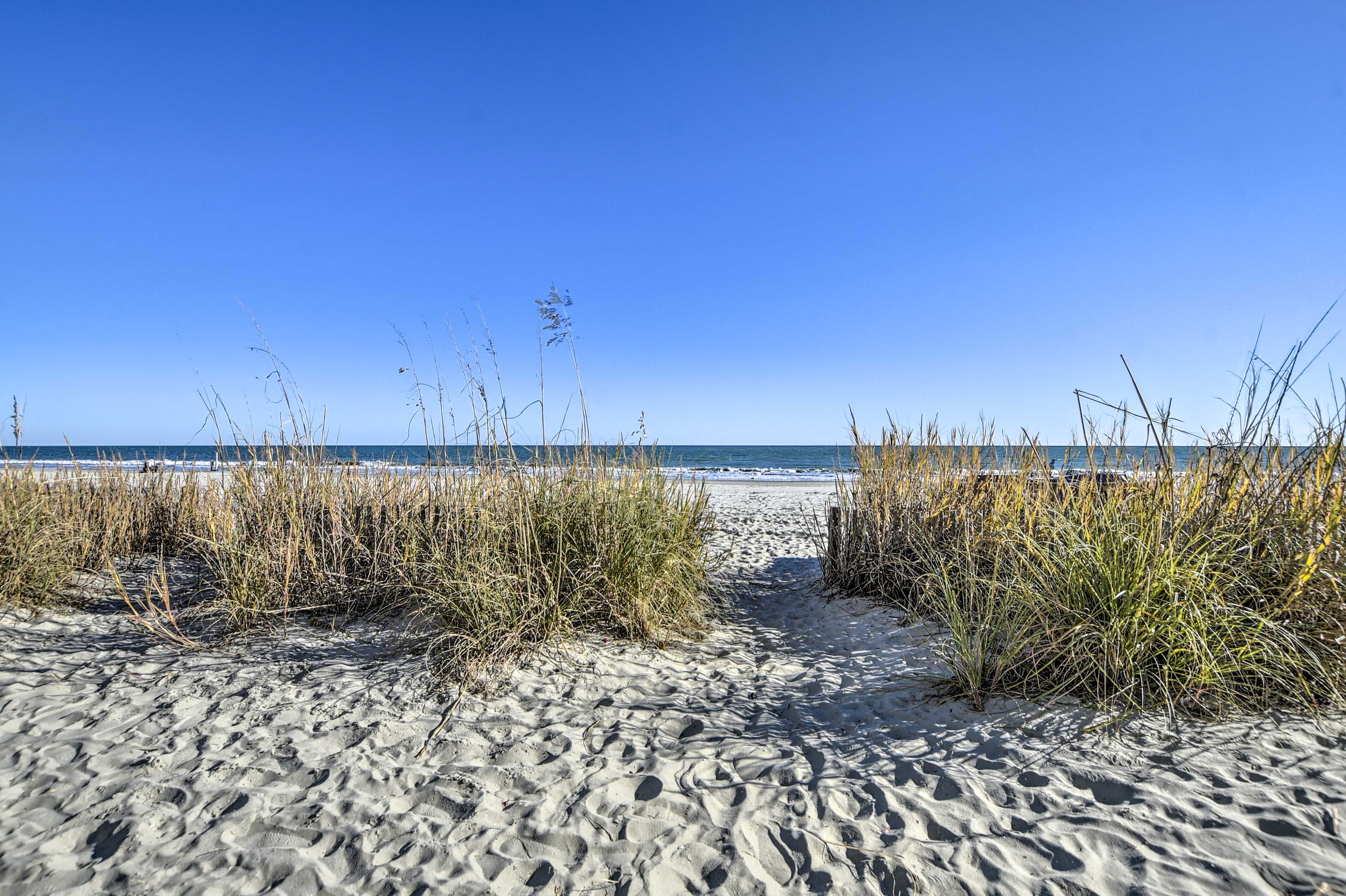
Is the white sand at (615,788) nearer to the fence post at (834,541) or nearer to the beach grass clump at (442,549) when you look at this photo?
the beach grass clump at (442,549)

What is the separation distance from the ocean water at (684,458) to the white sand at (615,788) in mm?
1510

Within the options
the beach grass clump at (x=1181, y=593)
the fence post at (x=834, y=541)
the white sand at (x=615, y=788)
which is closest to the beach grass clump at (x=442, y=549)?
the white sand at (x=615, y=788)

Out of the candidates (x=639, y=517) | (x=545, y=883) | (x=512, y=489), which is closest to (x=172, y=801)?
(x=545, y=883)

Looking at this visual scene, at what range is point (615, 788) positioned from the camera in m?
2.36

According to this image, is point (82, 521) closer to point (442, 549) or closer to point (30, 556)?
point (30, 556)

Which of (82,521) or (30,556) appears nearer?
(30,556)

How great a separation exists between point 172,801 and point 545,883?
57.9 inches

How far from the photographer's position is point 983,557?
4.25 m

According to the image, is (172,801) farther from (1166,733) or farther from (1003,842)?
(1166,733)

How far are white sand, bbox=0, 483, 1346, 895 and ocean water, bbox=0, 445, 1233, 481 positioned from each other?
4.95 feet

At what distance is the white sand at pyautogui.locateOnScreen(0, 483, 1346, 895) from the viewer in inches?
75.1

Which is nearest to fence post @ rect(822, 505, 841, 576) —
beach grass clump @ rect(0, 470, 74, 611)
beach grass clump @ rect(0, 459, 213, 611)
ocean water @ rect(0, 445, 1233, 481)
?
ocean water @ rect(0, 445, 1233, 481)

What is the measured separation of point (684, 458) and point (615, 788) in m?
4.16

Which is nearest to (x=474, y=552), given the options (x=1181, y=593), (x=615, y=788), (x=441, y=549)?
(x=441, y=549)
